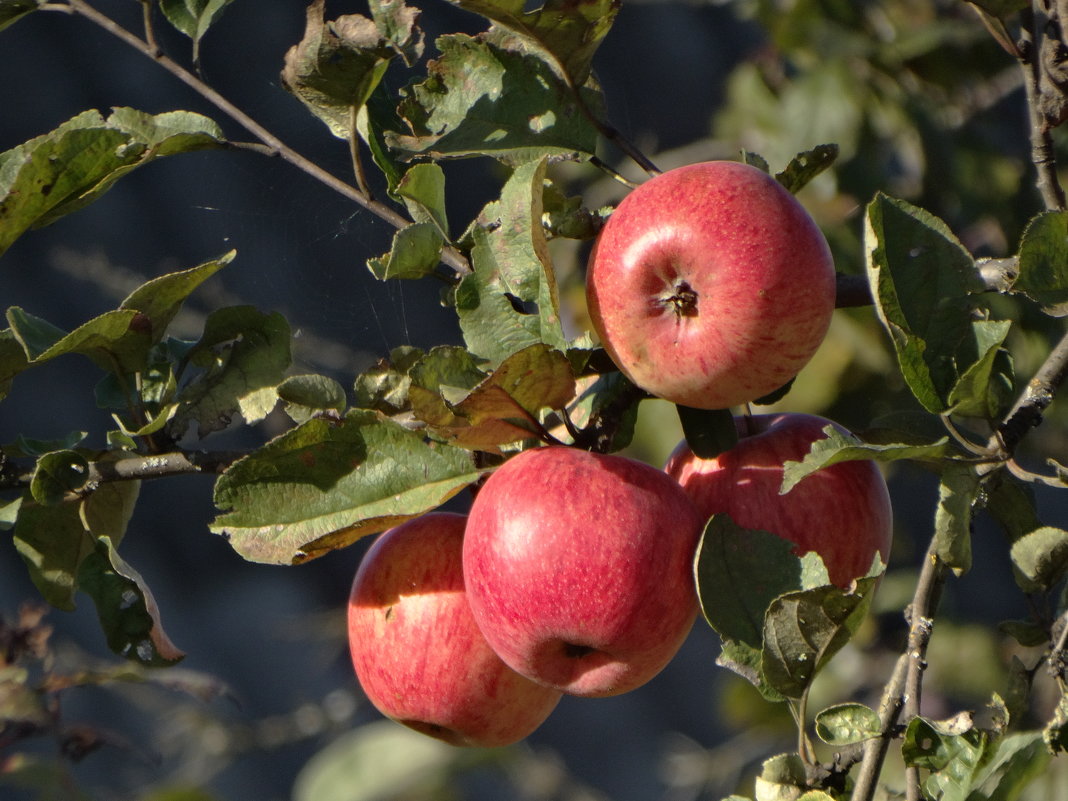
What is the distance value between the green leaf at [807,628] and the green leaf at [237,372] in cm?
41

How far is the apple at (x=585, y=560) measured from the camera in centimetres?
76

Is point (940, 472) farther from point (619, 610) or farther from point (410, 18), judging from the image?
point (410, 18)

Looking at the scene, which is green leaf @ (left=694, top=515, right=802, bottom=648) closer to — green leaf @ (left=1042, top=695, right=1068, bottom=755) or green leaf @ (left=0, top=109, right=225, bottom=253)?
green leaf @ (left=1042, top=695, right=1068, bottom=755)

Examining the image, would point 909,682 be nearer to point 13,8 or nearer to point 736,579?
point 736,579

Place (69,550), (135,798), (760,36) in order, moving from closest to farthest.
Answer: (69,550) < (135,798) < (760,36)

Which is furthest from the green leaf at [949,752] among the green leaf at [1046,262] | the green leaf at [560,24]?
the green leaf at [560,24]

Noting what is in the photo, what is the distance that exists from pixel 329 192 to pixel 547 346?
34.8 inches

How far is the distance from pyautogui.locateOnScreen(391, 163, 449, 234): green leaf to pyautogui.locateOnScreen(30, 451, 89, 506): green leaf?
0.30m

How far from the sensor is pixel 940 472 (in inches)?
29.4

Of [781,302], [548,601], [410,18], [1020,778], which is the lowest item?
[1020,778]

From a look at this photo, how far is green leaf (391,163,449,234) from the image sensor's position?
80 cm

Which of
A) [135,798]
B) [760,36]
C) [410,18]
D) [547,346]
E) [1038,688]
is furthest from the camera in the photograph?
[760,36]

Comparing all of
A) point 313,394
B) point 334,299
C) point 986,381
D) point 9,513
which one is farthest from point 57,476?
point 334,299

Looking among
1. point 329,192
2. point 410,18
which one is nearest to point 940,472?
point 410,18
